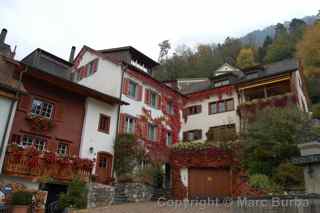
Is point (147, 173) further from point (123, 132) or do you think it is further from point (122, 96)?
point (122, 96)

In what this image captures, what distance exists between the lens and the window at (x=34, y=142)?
47.7 ft

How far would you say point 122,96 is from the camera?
19922 mm

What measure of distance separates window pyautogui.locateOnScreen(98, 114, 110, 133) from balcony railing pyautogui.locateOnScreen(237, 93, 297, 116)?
39.9 feet

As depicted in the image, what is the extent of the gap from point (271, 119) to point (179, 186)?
786 cm

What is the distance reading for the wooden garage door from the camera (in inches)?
717

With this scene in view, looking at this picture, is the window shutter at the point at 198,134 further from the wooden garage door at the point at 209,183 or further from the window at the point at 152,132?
the wooden garage door at the point at 209,183

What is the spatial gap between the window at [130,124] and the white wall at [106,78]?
6.59ft

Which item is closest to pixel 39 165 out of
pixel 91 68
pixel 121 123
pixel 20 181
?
pixel 20 181

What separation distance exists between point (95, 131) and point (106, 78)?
196 inches

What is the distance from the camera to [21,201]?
11094 millimetres

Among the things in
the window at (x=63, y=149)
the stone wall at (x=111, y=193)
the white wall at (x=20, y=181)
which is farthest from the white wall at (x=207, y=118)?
the white wall at (x=20, y=181)

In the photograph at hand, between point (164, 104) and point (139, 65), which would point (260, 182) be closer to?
point (164, 104)

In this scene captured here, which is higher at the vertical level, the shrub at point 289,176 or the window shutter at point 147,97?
the window shutter at point 147,97

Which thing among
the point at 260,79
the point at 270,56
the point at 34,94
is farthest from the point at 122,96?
the point at 270,56
